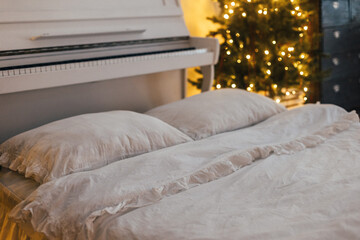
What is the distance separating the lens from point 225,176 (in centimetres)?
168

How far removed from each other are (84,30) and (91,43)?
8 cm

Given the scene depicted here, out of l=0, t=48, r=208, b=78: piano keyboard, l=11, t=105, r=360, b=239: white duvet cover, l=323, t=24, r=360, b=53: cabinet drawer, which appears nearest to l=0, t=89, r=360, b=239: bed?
l=11, t=105, r=360, b=239: white duvet cover

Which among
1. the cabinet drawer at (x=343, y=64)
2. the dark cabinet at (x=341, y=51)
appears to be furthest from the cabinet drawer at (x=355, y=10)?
the cabinet drawer at (x=343, y=64)

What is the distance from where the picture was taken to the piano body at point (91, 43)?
226 centimetres

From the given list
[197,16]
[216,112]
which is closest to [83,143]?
[216,112]

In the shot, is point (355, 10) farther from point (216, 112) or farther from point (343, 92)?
point (216, 112)

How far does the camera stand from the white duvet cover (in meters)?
1.26

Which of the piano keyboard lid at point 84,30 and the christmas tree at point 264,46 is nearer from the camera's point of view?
the piano keyboard lid at point 84,30

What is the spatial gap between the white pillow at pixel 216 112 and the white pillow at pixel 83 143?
14 centimetres

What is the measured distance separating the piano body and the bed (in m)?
0.33

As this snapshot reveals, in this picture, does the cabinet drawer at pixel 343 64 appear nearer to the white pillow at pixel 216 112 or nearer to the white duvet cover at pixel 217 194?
the white pillow at pixel 216 112

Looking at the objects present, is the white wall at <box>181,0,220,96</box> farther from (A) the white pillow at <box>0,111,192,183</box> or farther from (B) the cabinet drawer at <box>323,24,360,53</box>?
(A) the white pillow at <box>0,111,192,183</box>

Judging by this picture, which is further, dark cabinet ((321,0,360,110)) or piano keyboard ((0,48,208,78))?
dark cabinet ((321,0,360,110))

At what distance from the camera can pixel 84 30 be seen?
2529mm
